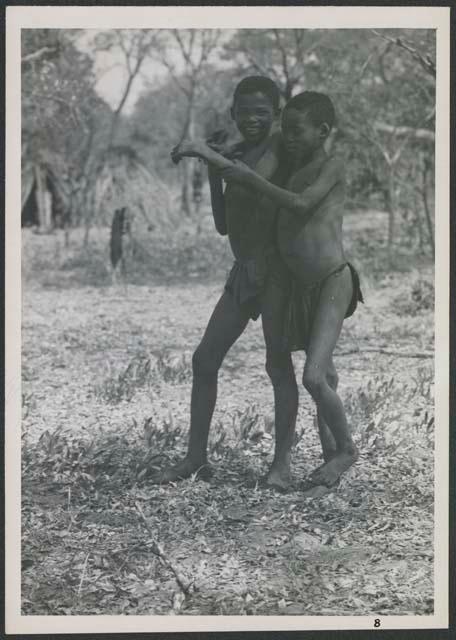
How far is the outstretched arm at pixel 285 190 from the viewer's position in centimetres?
396

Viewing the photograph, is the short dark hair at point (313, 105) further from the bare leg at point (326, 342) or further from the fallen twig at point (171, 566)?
the fallen twig at point (171, 566)

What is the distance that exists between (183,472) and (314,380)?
0.98m

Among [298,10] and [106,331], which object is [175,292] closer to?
[106,331]

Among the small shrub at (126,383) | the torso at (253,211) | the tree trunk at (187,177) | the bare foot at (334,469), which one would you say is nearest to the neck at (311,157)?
the torso at (253,211)

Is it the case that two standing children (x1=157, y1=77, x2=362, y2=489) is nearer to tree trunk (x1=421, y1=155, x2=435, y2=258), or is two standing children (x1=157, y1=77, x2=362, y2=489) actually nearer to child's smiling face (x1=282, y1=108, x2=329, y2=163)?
child's smiling face (x1=282, y1=108, x2=329, y2=163)

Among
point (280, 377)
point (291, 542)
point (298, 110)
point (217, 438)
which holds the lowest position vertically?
point (291, 542)

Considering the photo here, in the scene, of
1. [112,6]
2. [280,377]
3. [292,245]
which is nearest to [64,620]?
[280,377]

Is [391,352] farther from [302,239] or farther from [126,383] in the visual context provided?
[302,239]

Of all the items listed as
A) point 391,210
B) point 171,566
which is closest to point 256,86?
point 171,566

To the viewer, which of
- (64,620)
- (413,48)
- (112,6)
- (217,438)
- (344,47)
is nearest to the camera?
(64,620)

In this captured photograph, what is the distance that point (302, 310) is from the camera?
4.21 meters

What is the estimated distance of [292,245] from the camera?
4113 mm

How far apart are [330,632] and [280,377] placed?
1.35 metres

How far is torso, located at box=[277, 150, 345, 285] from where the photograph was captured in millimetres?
4082
